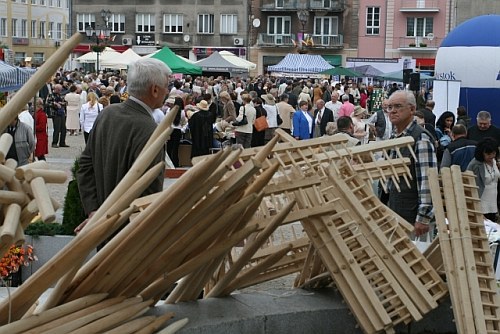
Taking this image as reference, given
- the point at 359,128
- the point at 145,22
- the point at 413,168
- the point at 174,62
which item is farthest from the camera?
the point at 145,22

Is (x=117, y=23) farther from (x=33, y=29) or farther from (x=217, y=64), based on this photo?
(x=217, y=64)

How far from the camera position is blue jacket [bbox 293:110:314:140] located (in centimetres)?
2241

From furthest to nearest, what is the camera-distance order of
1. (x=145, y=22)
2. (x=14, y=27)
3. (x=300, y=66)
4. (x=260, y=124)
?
(x=145, y=22) < (x=14, y=27) < (x=300, y=66) < (x=260, y=124)

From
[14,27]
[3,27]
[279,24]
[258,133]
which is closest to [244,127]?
[258,133]

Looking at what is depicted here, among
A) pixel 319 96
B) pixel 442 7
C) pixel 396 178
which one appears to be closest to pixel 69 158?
pixel 319 96

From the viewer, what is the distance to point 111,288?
13.8 ft

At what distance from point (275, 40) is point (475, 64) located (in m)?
55.0

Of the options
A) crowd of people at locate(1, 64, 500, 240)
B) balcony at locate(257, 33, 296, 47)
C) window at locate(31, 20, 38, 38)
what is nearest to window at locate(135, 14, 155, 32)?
window at locate(31, 20, 38, 38)

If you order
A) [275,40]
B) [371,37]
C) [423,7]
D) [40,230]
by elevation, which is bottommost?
[40,230]

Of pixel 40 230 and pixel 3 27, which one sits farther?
pixel 3 27

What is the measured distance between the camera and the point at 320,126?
74.2 ft

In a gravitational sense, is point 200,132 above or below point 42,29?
below

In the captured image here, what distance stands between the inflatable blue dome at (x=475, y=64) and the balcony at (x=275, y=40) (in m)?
52.8

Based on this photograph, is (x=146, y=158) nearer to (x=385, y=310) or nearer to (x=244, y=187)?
(x=244, y=187)
